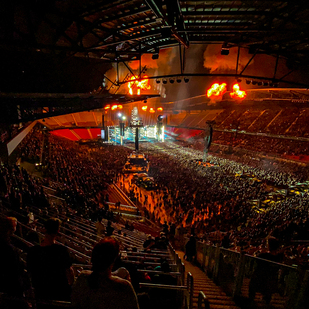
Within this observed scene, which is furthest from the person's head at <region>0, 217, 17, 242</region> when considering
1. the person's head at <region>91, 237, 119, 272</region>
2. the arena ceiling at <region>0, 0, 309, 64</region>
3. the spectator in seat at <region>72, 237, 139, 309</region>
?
the arena ceiling at <region>0, 0, 309, 64</region>

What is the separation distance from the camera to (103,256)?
1438 millimetres

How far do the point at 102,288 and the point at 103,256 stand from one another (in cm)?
21

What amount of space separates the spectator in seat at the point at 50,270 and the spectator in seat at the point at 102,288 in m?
0.75

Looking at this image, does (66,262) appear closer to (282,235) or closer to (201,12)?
(201,12)

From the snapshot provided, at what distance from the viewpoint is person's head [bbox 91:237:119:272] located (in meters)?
1.43

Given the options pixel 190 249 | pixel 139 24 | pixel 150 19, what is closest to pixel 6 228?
pixel 139 24

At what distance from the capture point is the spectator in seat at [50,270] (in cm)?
207

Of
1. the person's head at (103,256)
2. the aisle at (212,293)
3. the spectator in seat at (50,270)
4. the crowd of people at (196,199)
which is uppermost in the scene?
the person's head at (103,256)

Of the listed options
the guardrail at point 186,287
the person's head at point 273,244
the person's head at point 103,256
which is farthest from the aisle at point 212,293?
the person's head at point 103,256

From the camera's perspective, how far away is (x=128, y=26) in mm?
5270

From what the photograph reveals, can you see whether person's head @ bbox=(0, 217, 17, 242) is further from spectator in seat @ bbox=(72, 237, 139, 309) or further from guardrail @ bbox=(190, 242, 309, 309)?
guardrail @ bbox=(190, 242, 309, 309)

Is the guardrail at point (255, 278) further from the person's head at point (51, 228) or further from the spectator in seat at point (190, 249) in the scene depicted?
the person's head at point (51, 228)

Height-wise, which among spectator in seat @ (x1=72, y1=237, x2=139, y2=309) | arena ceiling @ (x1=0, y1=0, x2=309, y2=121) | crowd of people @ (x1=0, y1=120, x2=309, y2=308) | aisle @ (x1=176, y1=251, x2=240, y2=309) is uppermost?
arena ceiling @ (x1=0, y1=0, x2=309, y2=121)

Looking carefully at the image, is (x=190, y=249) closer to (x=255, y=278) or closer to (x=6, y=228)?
(x=255, y=278)
